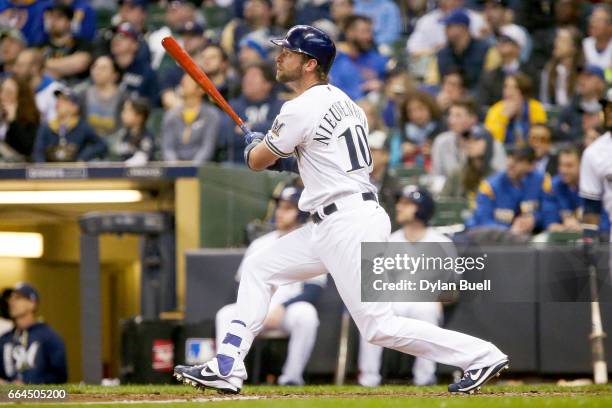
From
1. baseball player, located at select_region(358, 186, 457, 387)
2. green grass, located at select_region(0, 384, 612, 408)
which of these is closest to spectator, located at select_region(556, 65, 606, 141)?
baseball player, located at select_region(358, 186, 457, 387)

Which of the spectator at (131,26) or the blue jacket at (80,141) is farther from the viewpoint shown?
the spectator at (131,26)

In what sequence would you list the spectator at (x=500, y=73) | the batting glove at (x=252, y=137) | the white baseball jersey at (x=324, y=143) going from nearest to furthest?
the white baseball jersey at (x=324, y=143), the batting glove at (x=252, y=137), the spectator at (x=500, y=73)

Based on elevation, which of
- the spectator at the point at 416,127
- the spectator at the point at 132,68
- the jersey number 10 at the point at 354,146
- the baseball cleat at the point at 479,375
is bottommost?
the baseball cleat at the point at 479,375

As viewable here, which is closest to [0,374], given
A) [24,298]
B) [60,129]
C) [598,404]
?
[24,298]

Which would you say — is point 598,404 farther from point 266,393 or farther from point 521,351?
point 521,351

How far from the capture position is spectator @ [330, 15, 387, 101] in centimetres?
1173

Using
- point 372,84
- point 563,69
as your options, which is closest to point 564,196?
point 563,69

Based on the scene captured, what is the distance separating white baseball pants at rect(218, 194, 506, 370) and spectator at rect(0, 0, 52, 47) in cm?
806

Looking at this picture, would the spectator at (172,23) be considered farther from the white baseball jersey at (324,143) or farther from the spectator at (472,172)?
the white baseball jersey at (324,143)

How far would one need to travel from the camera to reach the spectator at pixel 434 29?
12.9m

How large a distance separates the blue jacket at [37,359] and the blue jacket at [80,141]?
2171mm

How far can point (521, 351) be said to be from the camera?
8.56m

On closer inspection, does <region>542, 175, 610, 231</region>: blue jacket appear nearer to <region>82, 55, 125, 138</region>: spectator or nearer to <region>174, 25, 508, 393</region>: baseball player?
<region>174, 25, 508, 393</region>: baseball player

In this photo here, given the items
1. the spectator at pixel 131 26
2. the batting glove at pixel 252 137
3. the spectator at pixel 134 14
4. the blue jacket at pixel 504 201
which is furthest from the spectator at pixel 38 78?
the batting glove at pixel 252 137
